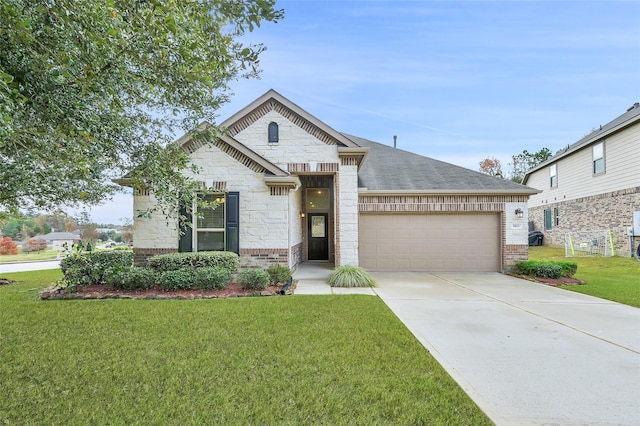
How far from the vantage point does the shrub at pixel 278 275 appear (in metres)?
8.48

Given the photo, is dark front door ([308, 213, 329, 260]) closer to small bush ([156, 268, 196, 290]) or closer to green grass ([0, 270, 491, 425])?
small bush ([156, 268, 196, 290])

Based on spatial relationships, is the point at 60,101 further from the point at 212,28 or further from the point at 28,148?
the point at 212,28

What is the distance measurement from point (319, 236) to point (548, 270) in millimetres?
8574

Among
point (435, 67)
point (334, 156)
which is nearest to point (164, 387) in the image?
point (334, 156)

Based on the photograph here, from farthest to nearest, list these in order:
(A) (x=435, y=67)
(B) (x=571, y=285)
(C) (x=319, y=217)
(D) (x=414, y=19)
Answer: (A) (x=435, y=67), (C) (x=319, y=217), (D) (x=414, y=19), (B) (x=571, y=285)

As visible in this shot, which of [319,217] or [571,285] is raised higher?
[319,217]

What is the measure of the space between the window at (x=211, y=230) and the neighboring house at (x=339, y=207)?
0.03 metres

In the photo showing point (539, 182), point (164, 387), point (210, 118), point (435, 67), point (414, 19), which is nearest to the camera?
point (164, 387)

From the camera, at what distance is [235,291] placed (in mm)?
7926

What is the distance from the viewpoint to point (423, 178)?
12.2m

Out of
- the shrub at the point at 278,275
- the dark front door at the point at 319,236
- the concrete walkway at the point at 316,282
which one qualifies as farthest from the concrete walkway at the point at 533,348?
the dark front door at the point at 319,236

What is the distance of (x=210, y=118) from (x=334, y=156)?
4.99 meters

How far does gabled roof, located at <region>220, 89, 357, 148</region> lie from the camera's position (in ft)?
34.7

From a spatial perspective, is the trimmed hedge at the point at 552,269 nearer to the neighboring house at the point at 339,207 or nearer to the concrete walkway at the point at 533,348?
the neighboring house at the point at 339,207
